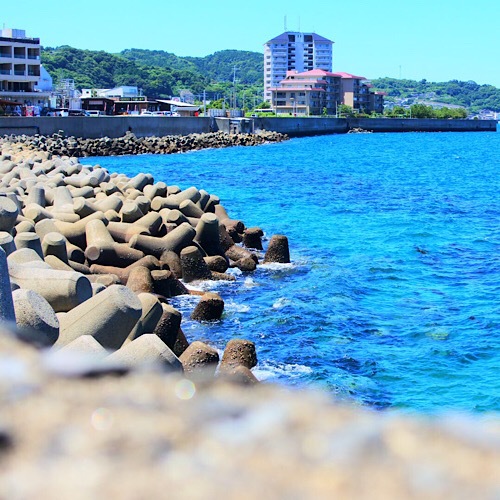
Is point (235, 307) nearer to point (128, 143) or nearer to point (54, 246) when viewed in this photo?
point (54, 246)

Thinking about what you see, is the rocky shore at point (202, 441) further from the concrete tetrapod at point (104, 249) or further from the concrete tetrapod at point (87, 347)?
the concrete tetrapod at point (104, 249)

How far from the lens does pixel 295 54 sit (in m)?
182

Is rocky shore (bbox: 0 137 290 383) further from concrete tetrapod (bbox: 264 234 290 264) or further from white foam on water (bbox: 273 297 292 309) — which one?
white foam on water (bbox: 273 297 292 309)

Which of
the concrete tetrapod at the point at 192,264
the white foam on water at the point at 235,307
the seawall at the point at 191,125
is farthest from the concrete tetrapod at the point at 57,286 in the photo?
the seawall at the point at 191,125

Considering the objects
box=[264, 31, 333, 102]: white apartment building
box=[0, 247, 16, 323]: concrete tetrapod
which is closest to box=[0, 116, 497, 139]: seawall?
box=[0, 247, 16, 323]: concrete tetrapod

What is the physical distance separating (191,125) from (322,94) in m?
63.5

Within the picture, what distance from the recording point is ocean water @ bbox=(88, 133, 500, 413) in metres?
10.2

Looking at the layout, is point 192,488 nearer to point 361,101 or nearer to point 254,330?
point 254,330

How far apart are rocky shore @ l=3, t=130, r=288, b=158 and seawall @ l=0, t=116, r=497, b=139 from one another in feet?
4.70

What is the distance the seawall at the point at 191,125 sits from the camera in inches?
2258

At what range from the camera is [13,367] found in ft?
6.99

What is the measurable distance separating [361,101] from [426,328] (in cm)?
13466

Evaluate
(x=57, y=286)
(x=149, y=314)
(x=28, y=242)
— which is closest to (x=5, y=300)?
Answer: (x=57, y=286)

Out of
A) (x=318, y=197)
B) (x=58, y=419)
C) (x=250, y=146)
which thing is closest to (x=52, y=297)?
(x=58, y=419)
